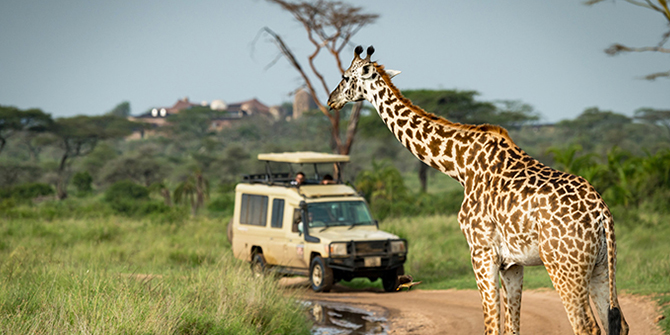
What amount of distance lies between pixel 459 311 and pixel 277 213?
4449 mm

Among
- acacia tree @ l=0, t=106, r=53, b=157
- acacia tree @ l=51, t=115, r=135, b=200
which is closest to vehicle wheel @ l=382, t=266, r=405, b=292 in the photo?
acacia tree @ l=51, t=115, r=135, b=200

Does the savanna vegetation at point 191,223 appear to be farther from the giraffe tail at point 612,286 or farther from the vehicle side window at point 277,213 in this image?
the giraffe tail at point 612,286

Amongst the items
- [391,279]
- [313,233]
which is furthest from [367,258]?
[313,233]

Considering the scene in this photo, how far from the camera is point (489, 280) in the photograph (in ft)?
19.7

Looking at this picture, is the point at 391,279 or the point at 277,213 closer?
the point at 391,279

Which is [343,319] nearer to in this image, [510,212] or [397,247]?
[397,247]

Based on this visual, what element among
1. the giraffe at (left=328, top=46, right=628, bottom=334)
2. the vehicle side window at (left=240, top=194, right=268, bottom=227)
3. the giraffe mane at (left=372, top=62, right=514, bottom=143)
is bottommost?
the vehicle side window at (left=240, top=194, right=268, bottom=227)

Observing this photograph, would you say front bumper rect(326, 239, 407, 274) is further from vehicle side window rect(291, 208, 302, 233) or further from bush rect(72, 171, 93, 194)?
bush rect(72, 171, 93, 194)

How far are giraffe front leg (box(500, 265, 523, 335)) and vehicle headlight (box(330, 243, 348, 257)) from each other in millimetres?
5431

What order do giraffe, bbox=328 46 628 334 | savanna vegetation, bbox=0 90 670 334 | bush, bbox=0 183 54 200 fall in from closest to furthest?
1. giraffe, bbox=328 46 628 334
2. savanna vegetation, bbox=0 90 670 334
3. bush, bbox=0 183 54 200

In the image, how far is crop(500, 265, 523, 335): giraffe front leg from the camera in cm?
629

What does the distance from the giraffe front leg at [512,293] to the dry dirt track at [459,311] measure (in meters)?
2.11

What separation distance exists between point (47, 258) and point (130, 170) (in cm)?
2928

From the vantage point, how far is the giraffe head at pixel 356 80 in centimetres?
686
